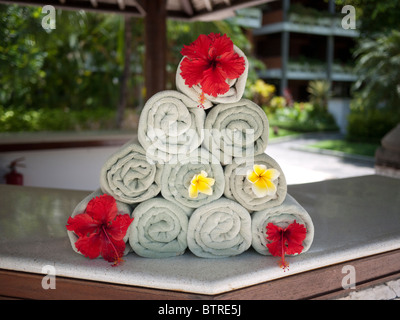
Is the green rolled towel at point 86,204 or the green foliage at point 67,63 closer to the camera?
the green rolled towel at point 86,204

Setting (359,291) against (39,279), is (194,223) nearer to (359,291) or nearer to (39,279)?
(39,279)

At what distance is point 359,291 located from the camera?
1.72 meters

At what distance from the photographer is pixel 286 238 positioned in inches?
60.8

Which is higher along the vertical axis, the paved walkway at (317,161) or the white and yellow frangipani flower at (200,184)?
the white and yellow frangipani flower at (200,184)

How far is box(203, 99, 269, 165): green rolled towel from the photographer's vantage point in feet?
5.12

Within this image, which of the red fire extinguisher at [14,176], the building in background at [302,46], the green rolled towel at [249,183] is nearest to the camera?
the green rolled towel at [249,183]

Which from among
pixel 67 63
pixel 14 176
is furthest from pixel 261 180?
pixel 67 63

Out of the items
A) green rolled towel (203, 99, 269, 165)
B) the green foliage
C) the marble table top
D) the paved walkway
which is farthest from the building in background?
green rolled towel (203, 99, 269, 165)

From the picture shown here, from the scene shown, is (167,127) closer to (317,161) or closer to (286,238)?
(286,238)

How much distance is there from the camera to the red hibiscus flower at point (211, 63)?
1.47 m

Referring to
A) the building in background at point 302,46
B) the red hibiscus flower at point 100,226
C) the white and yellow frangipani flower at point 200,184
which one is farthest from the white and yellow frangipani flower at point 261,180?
the building in background at point 302,46

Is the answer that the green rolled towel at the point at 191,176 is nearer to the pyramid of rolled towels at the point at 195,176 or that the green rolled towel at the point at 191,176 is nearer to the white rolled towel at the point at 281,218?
the pyramid of rolled towels at the point at 195,176

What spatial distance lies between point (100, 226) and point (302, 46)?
21347 mm

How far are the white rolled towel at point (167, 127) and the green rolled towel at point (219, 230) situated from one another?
0.23 metres
